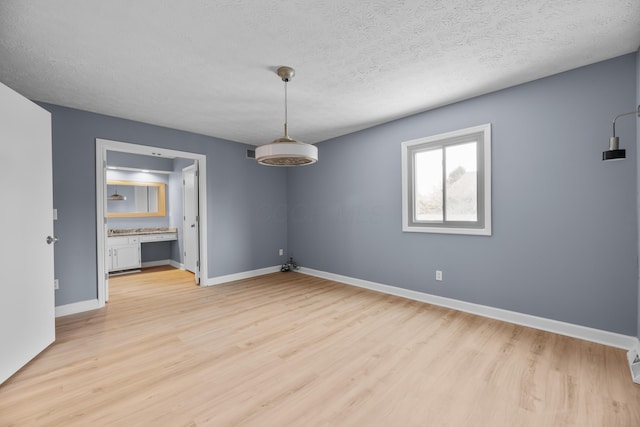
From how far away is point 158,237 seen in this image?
604cm

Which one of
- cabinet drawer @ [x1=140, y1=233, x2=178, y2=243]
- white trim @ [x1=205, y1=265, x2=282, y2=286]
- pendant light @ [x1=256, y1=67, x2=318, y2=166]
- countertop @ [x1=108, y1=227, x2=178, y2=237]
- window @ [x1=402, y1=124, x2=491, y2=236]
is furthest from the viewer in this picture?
cabinet drawer @ [x1=140, y1=233, x2=178, y2=243]

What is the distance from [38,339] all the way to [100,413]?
1.30m

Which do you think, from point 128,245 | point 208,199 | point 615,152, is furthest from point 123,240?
point 615,152

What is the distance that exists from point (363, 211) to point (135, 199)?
5263 mm

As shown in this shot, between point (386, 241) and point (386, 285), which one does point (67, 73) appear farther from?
point (386, 285)

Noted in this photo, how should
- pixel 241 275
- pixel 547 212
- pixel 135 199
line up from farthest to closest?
pixel 135 199 < pixel 241 275 < pixel 547 212

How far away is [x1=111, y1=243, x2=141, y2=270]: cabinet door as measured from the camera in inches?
216

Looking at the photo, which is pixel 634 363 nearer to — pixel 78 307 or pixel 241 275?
pixel 241 275

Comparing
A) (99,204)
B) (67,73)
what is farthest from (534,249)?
(99,204)

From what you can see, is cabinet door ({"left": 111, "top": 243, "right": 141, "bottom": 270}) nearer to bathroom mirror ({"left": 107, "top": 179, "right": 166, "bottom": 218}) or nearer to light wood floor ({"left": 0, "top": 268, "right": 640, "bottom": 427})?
bathroom mirror ({"left": 107, "top": 179, "right": 166, "bottom": 218})

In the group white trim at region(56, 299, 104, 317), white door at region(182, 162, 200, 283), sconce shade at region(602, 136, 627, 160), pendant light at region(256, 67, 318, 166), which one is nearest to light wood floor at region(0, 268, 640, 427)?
white trim at region(56, 299, 104, 317)

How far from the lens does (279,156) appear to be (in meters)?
2.42

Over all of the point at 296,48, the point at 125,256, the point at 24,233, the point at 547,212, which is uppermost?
the point at 296,48

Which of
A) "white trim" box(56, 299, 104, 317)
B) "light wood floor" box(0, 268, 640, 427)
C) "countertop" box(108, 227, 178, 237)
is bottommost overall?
"light wood floor" box(0, 268, 640, 427)
